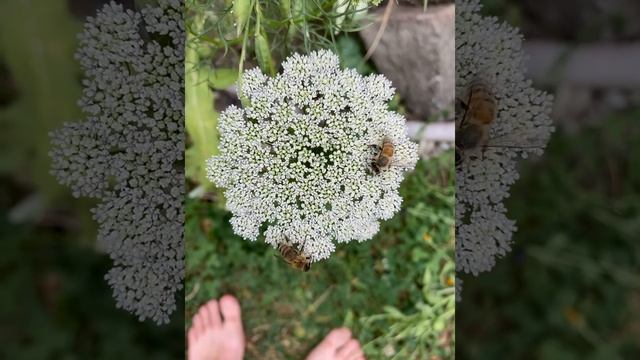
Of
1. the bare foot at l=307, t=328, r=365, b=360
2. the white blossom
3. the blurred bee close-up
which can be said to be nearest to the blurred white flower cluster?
the blurred bee close-up

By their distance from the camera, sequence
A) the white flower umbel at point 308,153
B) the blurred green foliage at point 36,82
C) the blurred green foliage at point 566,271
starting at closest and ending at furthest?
the white flower umbel at point 308,153
the blurred green foliage at point 36,82
the blurred green foliage at point 566,271

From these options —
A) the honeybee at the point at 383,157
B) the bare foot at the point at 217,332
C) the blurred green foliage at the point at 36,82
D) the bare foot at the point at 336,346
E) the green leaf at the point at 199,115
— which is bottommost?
the bare foot at the point at 336,346

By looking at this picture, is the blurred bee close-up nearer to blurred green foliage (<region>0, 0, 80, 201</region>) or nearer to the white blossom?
the white blossom

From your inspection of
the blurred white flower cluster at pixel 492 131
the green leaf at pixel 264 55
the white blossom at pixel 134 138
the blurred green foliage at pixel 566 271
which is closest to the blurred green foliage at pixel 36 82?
the white blossom at pixel 134 138

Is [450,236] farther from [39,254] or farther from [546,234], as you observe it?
[39,254]

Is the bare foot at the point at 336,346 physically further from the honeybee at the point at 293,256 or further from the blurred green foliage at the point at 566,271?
the blurred green foliage at the point at 566,271

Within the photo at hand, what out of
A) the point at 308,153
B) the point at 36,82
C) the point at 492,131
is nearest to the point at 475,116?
the point at 492,131

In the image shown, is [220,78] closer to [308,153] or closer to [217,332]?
[308,153]
